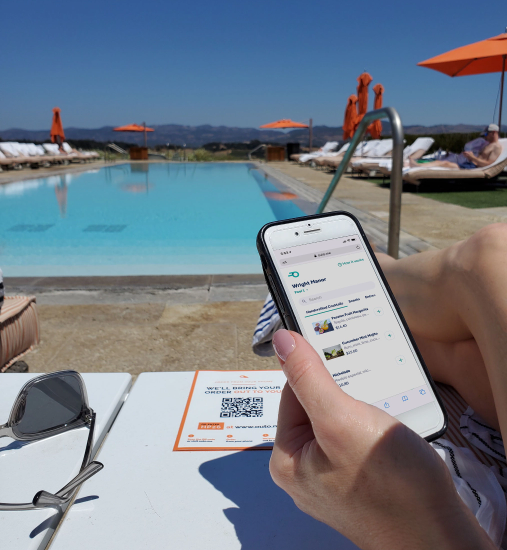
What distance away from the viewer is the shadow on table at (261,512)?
0.57 m

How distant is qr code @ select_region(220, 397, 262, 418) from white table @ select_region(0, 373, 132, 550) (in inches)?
9.0

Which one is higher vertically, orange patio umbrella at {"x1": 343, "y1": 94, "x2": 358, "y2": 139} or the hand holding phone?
orange patio umbrella at {"x1": 343, "y1": 94, "x2": 358, "y2": 139}

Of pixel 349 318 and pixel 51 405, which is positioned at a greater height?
pixel 349 318

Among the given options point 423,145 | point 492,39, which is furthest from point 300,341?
point 423,145

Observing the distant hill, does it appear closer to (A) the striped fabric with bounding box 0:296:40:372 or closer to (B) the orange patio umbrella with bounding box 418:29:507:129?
(B) the orange patio umbrella with bounding box 418:29:507:129

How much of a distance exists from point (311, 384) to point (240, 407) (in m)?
0.47

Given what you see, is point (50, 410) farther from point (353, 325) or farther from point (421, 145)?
point (421, 145)

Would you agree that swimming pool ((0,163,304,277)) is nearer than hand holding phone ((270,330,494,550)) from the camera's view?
No

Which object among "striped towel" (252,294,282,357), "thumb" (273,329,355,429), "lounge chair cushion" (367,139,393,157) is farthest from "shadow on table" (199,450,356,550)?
"lounge chair cushion" (367,139,393,157)

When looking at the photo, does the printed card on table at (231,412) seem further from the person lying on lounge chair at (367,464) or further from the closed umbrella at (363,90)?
the closed umbrella at (363,90)

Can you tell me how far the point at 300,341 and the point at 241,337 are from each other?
1.90 metres

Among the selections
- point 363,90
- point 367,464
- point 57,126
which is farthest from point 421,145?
point 57,126

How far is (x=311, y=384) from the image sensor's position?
0.46m

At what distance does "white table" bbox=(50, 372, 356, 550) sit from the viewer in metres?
0.57
